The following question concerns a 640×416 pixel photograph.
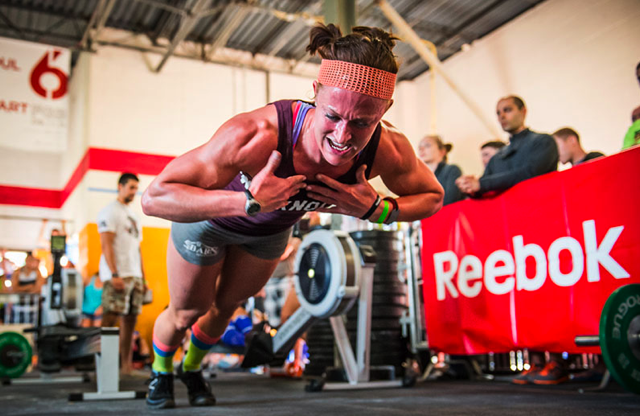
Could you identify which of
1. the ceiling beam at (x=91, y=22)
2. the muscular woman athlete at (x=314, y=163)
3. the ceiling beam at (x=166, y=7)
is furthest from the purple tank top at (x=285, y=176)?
the ceiling beam at (x=91, y=22)

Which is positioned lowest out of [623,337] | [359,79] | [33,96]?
[623,337]

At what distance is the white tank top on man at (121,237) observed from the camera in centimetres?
491

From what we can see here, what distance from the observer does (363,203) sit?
1.99 m

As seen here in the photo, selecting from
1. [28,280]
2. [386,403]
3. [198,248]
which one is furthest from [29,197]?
[386,403]

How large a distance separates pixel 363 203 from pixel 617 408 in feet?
→ 4.49

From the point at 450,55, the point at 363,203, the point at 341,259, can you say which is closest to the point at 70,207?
the point at 450,55

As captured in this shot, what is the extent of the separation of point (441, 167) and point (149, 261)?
5.42 m

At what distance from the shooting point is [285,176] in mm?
2002

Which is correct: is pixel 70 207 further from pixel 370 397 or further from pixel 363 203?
pixel 363 203

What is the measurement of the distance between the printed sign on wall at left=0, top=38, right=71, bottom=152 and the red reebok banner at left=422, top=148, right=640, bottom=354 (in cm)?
509

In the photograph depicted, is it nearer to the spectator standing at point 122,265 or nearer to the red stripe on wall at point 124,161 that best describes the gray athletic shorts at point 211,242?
the spectator standing at point 122,265

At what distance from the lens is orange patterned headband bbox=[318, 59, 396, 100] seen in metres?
1.79

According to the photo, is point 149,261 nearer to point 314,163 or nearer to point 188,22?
point 188,22

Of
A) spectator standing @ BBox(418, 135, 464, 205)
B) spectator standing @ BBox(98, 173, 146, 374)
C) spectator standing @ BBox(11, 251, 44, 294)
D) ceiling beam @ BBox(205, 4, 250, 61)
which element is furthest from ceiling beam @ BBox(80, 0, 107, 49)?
spectator standing @ BBox(418, 135, 464, 205)
